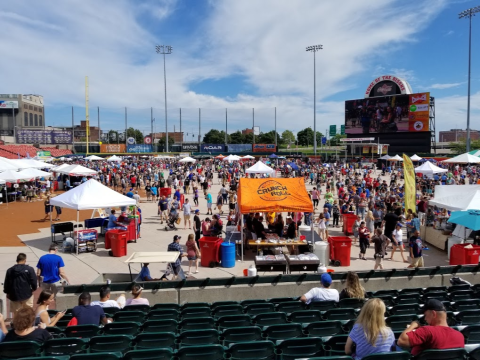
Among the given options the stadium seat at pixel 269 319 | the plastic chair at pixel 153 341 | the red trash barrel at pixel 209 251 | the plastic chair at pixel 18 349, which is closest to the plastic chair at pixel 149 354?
the plastic chair at pixel 153 341

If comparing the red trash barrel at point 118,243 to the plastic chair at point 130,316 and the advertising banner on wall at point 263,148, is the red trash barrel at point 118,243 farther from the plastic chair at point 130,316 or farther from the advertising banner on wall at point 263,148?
the advertising banner on wall at point 263,148

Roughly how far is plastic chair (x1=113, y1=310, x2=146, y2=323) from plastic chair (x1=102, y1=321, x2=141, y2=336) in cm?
67

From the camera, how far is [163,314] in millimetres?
6059

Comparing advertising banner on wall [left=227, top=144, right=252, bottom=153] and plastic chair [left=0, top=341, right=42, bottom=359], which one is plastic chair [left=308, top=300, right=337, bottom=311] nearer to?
plastic chair [left=0, top=341, right=42, bottom=359]

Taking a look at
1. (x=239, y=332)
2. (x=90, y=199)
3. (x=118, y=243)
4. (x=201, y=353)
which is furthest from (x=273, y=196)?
(x=201, y=353)

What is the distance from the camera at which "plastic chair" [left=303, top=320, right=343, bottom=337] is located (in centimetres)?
505

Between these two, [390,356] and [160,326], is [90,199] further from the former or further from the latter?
[390,356]

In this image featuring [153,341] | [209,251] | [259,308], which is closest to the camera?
[153,341]

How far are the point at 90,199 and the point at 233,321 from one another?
9.46 metres

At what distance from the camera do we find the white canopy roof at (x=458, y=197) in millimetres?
12430

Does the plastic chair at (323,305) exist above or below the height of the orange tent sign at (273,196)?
below

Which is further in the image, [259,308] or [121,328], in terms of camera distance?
[259,308]

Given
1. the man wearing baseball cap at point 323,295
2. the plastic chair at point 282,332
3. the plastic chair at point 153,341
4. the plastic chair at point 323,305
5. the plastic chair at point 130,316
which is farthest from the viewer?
the man wearing baseball cap at point 323,295

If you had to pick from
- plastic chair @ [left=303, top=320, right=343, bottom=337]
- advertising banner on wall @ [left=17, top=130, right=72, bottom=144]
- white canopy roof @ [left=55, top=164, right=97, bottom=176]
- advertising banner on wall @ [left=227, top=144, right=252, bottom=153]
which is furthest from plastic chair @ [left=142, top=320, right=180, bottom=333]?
advertising banner on wall @ [left=17, top=130, right=72, bottom=144]
